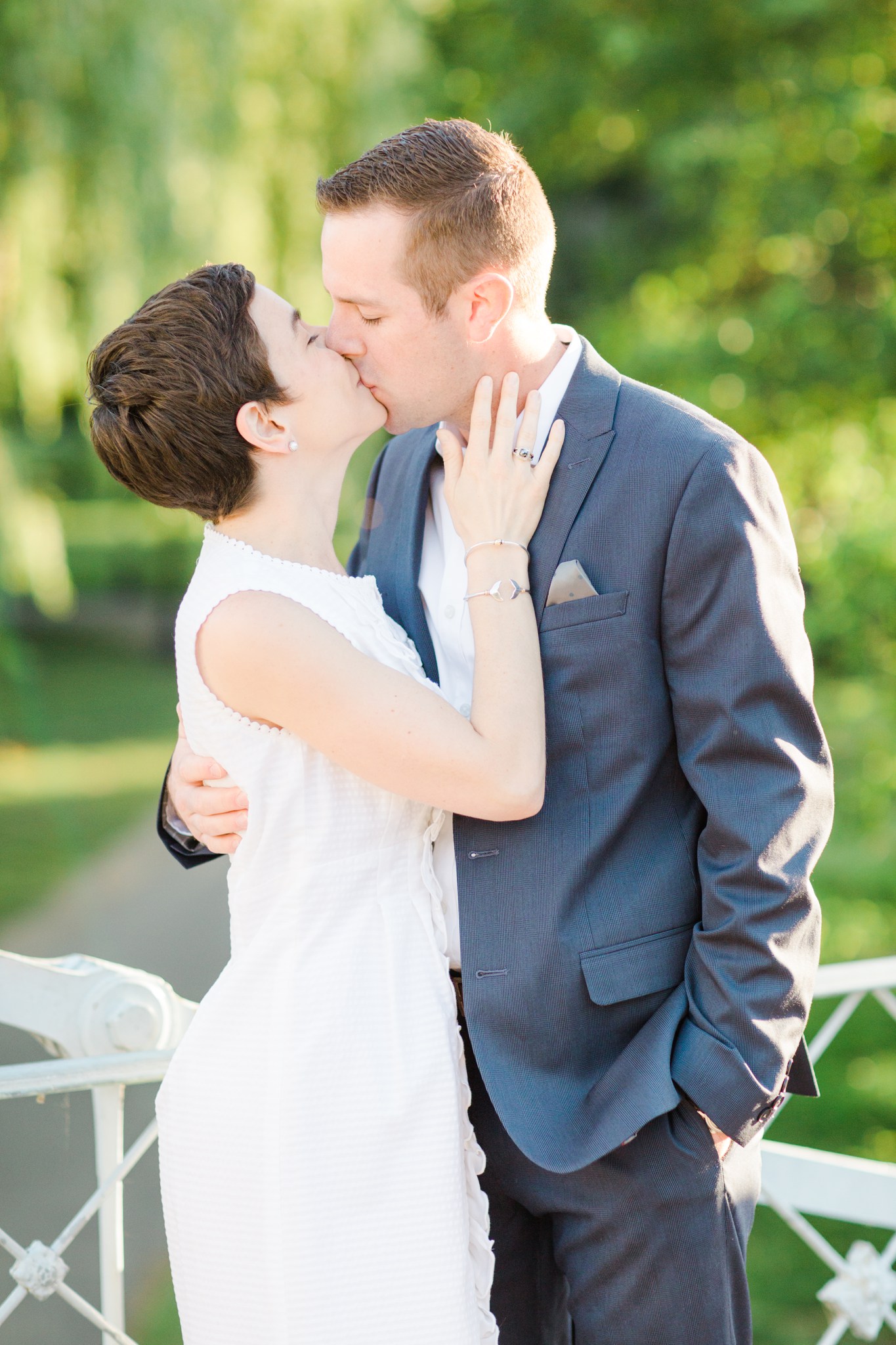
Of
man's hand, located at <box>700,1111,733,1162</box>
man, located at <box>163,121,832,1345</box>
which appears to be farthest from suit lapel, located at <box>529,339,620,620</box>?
man's hand, located at <box>700,1111,733,1162</box>

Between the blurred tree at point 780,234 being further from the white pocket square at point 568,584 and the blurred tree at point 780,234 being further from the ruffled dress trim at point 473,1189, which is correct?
the ruffled dress trim at point 473,1189

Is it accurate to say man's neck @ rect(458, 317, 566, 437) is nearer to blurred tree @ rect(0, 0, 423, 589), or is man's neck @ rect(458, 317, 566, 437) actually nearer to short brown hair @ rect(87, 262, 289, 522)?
short brown hair @ rect(87, 262, 289, 522)

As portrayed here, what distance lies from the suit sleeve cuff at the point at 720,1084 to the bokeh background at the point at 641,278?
7.86ft

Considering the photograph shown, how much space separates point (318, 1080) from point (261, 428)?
3.00 ft

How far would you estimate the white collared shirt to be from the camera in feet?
6.29

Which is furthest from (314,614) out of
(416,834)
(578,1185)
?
(578,1185)

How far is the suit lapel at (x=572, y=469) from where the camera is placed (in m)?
1.87

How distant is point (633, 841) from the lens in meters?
1.87

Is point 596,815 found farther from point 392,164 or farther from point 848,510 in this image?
Answer: point 848,510

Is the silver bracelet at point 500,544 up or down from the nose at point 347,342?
down

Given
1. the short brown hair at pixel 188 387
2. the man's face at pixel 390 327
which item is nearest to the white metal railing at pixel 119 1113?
the short brown hair at pixel 188 387

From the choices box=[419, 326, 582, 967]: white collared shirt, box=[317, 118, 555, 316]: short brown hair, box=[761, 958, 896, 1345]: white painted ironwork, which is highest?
box=[317, 118, 555, 316]: short brown hair

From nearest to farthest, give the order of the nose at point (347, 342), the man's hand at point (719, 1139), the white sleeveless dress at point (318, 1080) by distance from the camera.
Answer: the white sleeveless dress at point (318, 1080) < the man's hand at point (719, 1139) < the nose at point (347, 342)

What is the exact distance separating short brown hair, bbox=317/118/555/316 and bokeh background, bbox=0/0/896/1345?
9.85ft
